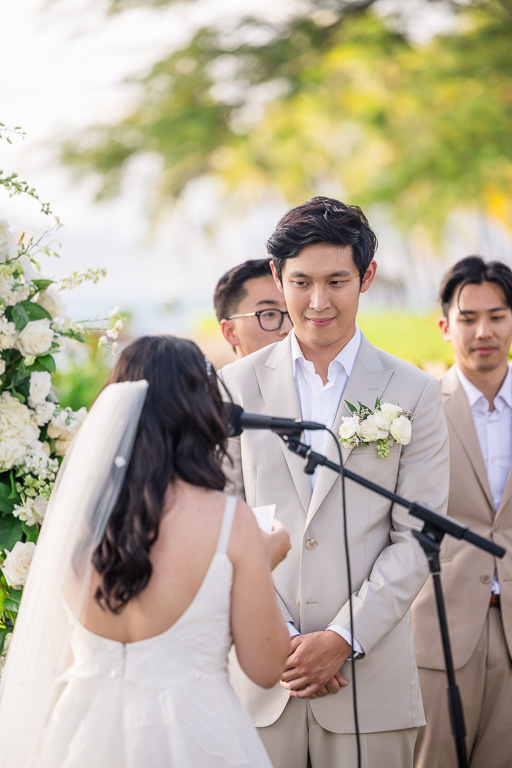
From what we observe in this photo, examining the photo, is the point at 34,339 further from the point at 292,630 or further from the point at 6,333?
the point at 292,630

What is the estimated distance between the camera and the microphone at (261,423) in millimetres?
2105

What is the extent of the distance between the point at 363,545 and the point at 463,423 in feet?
4.22

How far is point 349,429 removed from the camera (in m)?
2.66

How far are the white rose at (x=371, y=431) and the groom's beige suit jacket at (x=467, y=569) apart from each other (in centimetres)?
119

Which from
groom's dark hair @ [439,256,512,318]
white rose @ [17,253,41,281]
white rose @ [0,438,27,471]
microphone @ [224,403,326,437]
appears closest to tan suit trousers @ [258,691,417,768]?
microphone @ [224,403,326,437]

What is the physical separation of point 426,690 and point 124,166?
44.4 feet

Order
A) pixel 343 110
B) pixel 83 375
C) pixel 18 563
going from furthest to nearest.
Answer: pixel 343 110 < pixel 83 375 < pixel 18 563

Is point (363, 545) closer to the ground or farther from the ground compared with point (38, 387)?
closer to the ground

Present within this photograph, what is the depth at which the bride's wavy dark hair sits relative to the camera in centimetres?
195

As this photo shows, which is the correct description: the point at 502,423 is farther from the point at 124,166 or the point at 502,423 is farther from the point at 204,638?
the point at 124,166

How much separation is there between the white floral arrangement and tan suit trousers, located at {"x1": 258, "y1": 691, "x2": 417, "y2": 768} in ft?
2.99

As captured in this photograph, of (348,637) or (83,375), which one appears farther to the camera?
(83,375)

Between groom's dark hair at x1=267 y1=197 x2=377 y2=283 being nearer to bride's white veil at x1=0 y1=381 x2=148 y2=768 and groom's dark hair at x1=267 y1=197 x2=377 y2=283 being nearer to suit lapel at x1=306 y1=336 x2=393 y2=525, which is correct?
suit lapel at x1=306 y1=336 x2=393 y2=525

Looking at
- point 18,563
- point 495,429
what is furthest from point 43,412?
point 495,429
